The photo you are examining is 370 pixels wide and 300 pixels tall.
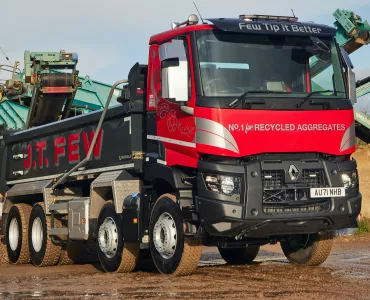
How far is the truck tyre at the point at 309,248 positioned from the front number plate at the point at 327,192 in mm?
1278

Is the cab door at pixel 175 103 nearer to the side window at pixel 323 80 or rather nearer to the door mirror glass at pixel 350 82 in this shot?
the side window at pixel 323 80

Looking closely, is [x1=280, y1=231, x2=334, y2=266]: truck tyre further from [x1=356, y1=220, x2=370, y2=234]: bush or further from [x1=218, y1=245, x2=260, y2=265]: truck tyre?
[x1=356, y1=220, x2=370, y2=234]: bush

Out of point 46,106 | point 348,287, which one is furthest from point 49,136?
point 348,287

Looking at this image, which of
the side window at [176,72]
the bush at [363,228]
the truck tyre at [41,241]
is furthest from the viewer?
the bush at [363,228]

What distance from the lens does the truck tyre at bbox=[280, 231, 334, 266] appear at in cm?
1114

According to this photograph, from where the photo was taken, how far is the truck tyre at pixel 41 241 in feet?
45.3

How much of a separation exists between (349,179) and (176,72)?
255cm

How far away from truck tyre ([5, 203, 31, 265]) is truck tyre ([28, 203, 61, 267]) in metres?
0.21

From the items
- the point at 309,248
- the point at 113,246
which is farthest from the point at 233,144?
the point at 113,246

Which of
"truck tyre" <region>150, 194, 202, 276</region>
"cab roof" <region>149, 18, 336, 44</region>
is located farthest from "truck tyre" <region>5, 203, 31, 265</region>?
"cab roof" <region>149, 18, 336, 44</region>

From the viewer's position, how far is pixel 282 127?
32.0 feet

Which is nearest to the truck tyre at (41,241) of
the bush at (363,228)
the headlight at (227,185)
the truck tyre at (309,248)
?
the truck tyre at (309,248)

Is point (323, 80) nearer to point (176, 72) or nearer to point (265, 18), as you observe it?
point (265, 18)

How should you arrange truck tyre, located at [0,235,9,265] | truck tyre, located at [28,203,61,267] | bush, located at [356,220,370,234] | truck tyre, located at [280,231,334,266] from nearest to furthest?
truck tyre, located at [280,231,334,266] < truck tyre, located at [28,203,61,267] < truck tyre, located at [0,235,9,265] < bush, located at [356,220,370,234]
